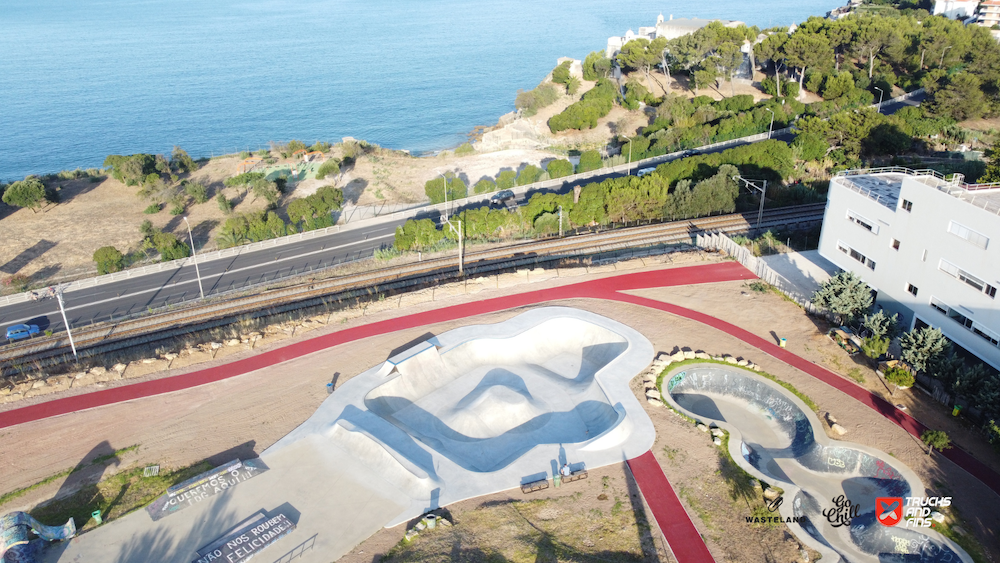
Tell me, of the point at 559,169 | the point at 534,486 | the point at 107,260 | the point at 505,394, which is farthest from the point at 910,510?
the point at 107,260

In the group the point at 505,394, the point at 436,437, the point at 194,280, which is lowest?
the point at 194,280

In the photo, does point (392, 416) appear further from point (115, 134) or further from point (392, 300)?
point (115, 134)

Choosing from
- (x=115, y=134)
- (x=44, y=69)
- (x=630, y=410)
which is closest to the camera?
(x=630, y=410)

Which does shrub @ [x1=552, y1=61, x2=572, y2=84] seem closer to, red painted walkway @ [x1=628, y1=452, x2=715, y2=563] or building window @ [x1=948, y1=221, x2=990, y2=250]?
building window @ [x1=948, y1=221, x2=990, y2=250]

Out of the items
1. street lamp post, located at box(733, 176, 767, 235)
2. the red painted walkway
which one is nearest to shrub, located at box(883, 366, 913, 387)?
the red painted walkway

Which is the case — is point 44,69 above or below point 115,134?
above

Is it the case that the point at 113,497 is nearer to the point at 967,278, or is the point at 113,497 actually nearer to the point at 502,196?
the point at 967,278

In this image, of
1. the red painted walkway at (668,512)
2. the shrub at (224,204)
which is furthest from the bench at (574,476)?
the shrub at (224,204)

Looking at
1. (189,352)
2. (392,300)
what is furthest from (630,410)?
(189,352)
